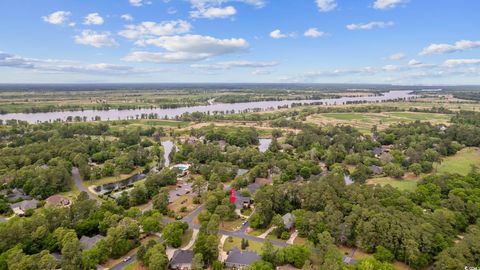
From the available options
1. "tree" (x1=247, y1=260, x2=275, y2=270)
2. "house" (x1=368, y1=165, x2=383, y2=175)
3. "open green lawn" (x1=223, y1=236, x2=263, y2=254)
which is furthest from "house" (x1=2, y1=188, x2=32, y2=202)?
"house" (x1=368, y1=165, x2=383, y2=175)

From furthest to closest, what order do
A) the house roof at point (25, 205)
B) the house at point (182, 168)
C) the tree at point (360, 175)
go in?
the house at point (182, 168) → the tree at point (360, 175) → the house roof at point (25, 205)

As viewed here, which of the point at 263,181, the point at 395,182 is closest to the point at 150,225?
the point at 263,181

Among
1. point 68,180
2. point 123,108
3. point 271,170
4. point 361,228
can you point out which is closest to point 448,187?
point 361,228

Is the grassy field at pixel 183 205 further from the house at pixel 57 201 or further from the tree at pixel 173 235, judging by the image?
the house at pixel 57 201

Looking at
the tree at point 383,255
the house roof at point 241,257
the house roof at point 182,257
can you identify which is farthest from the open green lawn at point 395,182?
the house roof at point 182,257

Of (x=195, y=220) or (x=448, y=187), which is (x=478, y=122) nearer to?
(x=448, y=187)

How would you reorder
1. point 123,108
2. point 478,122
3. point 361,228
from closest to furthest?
point 361,228, point 478,122, point 123,108
